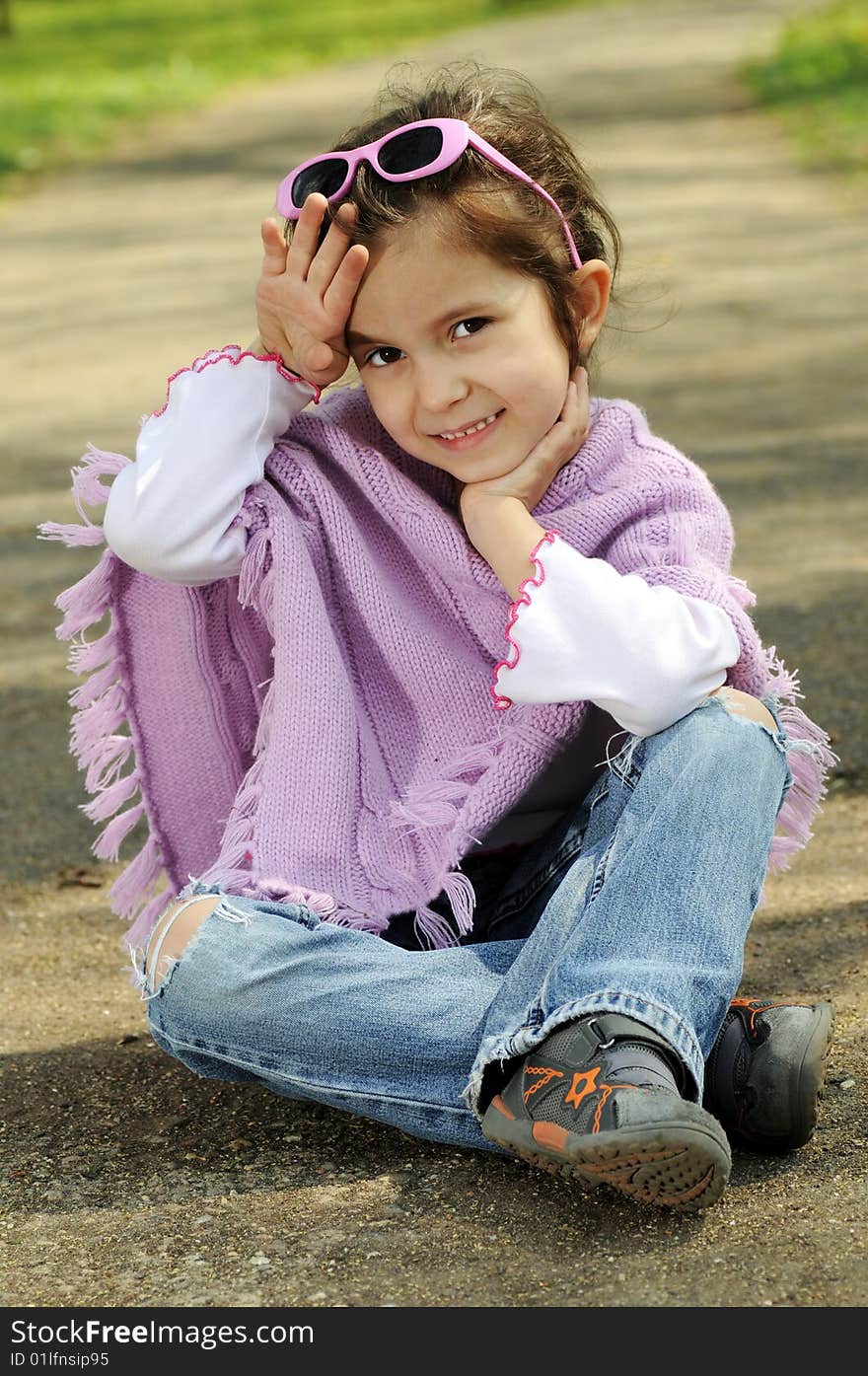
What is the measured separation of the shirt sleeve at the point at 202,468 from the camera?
92.4 inches

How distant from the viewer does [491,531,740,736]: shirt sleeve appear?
207 cm

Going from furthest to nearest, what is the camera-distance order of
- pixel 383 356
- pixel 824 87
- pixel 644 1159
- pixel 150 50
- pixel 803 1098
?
pixel 150 50 < pixel 824 87 < pixel 383 356 < pixel 803 1098 < pixel 644 1159

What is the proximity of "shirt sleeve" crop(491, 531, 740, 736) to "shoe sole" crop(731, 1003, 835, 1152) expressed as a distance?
408 millimetres

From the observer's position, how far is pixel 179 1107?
229cm

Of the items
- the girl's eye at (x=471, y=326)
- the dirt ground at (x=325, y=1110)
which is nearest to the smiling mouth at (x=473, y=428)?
the girl's eye at (x=471, y=326)

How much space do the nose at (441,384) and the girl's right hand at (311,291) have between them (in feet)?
0.46

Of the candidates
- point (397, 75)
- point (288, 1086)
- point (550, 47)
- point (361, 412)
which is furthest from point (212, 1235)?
point (550, 47)

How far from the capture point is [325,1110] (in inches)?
88.9

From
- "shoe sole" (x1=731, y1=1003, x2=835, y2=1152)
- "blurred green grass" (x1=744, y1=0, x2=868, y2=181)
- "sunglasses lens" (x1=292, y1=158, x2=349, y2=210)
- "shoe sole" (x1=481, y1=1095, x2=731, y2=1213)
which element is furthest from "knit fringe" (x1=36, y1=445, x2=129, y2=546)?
"blurred green grass" (x1=744, y1=0, x2=868, y2=181)

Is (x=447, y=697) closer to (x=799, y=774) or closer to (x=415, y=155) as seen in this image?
(x=799, y=774)

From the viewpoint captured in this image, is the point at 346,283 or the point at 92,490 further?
the point at 92,490

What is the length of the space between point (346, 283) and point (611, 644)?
597 millimetres

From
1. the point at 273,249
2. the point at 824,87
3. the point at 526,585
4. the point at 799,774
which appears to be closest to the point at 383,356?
the point at 273,249

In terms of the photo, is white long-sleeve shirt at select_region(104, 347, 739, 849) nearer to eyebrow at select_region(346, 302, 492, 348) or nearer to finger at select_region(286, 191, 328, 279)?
finger at select_region(286, 191, 328, 279)
